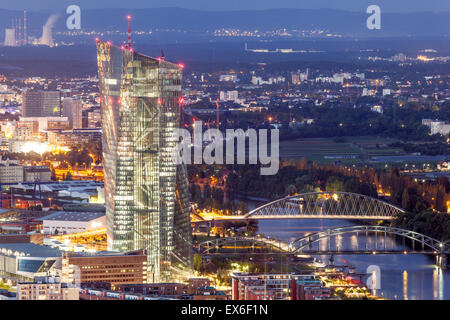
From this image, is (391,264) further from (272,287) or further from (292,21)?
(292,21)

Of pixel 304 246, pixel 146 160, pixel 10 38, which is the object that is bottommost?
pixel 304 246

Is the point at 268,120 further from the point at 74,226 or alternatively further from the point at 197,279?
the point at 197,279

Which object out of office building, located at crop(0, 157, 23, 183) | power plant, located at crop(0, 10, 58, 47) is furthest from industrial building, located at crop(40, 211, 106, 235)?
power plant, located at crop(0, 10, 58, 47)

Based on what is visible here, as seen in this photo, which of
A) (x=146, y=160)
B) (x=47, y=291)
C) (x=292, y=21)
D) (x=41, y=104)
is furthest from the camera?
(x=292, y=21)

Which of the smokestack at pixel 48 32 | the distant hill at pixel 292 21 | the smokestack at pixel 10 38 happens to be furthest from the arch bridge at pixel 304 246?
the smokestack at pixel 10 38

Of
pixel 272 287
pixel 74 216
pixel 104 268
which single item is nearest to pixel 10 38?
pixel 74 216
